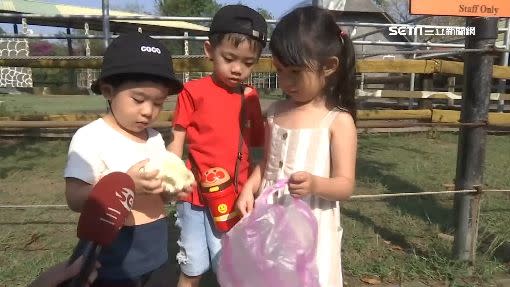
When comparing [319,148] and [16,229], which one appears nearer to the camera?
[319,148]

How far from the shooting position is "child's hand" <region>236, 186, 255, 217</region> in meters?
1.83

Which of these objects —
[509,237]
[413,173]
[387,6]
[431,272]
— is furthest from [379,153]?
[387,6]

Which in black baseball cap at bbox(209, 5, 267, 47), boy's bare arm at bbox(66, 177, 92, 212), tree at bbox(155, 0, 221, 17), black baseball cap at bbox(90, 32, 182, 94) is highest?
tree at bbox(155, 0, 221, 17)

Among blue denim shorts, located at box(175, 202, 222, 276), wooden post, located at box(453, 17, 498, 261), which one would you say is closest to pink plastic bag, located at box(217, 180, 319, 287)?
blue denim shorts, located at box(175, 202, 222, 276)

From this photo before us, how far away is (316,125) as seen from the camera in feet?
5.81

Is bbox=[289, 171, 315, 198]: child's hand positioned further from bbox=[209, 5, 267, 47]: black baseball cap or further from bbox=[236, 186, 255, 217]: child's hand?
bbox=[209, 5, 267, 47]: black baseball cap

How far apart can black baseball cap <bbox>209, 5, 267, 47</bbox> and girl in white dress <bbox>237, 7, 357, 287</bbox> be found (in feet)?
0.74

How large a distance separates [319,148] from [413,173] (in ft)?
14.2

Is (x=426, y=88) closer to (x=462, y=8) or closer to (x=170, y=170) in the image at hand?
(x=462, y=8)

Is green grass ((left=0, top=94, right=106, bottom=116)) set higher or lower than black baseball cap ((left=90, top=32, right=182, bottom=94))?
lower

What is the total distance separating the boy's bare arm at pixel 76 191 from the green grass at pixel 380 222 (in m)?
1.51

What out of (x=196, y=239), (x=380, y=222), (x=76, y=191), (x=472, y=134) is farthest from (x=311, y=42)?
(x=380, y=222)

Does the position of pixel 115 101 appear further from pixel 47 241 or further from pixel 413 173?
pixel 413 173

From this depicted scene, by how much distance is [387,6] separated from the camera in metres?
36.2
